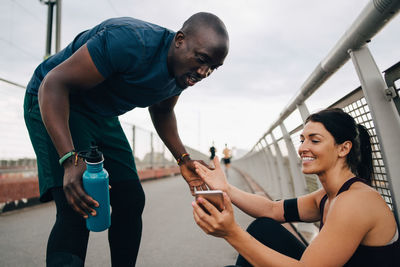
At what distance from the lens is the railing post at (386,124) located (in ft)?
4.17

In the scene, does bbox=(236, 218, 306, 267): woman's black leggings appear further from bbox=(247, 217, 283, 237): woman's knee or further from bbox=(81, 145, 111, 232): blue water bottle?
bbox=(81, 145, 111, 232): blue water bottle

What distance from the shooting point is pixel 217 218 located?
111cm

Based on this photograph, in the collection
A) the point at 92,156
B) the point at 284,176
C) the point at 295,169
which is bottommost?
the point at 284,176

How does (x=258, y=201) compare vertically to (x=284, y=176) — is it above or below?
above

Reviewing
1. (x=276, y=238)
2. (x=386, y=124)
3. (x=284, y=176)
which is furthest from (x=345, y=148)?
(x=284, y=176)

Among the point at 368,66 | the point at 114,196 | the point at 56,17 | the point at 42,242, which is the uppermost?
the point at 56,17

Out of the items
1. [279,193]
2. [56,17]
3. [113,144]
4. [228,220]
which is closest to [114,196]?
[113,144]

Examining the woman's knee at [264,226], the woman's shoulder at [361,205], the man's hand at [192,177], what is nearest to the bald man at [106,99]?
the man's hand at [192,177]

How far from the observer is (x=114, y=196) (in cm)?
158

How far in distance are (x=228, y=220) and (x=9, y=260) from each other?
2.30m

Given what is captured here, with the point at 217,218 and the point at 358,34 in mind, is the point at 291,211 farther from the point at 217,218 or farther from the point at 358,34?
the point at 358,34

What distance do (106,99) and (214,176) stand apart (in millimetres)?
770

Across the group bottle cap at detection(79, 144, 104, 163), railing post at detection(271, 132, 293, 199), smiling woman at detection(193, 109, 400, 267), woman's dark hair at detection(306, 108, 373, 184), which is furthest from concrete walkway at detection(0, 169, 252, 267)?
bottle cap at detection(79, 144, 104, 163)

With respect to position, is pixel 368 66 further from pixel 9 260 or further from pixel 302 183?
pixel 9 260
